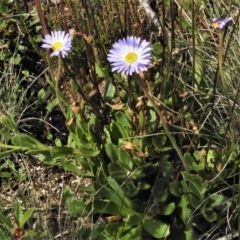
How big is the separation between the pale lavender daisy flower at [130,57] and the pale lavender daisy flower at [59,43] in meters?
0.19

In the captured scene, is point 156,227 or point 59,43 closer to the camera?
point 59,43

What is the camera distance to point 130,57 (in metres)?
1.46

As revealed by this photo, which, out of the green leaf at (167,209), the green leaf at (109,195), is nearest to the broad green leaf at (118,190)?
the green leaf at (109,195)

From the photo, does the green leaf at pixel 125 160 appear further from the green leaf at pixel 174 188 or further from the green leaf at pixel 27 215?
the green leaf at pixel 27 215

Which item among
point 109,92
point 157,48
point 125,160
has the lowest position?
point 125,160

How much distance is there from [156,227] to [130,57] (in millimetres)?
762

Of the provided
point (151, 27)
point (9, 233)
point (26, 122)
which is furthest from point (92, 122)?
point (151, 27)

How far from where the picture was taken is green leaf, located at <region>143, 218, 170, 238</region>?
2008mm

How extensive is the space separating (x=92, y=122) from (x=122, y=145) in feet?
0.50

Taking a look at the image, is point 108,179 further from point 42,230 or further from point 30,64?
point 30,64

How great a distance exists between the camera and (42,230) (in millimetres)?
2039

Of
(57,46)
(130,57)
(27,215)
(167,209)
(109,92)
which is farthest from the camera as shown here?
(109,92)

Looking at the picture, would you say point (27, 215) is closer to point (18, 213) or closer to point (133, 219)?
point (18, 213)

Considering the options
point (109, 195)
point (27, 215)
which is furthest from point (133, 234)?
point (27, 215)
